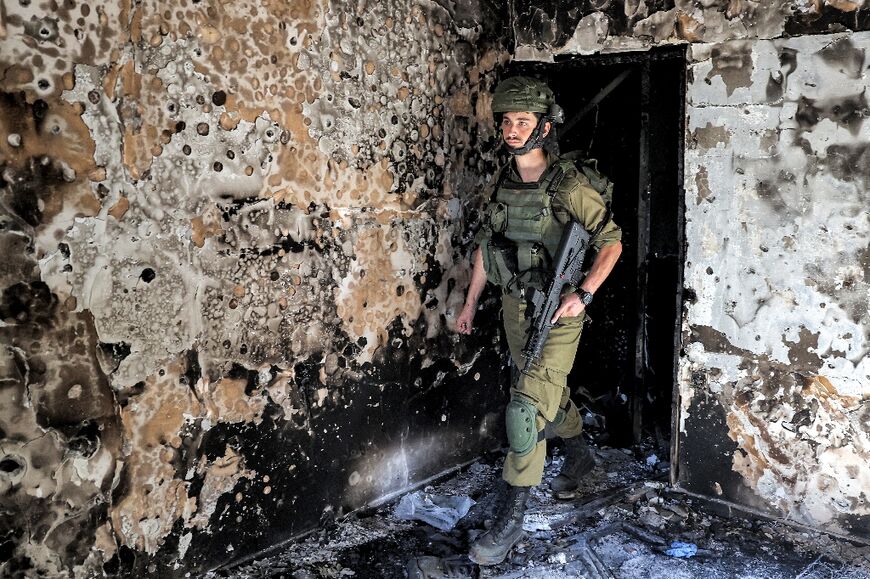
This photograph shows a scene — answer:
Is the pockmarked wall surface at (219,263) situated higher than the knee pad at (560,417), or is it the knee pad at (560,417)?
the pockmarked wall surface at (219,263)

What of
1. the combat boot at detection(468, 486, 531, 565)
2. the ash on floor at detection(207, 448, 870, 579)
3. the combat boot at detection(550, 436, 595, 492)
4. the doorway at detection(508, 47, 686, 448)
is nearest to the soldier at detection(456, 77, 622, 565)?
the combat boot at detection(468, 486, 531, 565)

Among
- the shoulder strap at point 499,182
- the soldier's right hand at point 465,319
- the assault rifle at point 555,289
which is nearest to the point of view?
the assault rifle at point 555,289

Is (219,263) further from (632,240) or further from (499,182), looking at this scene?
(632,240)

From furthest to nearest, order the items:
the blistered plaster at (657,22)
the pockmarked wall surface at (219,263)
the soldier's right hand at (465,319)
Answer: the soldier's right hand at (465,319) < the blistered plaster at (657,22) < the pockmarked wall surface at (219,263)

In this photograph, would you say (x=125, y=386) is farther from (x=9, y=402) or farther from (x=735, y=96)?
Result: (x=735, y=96)

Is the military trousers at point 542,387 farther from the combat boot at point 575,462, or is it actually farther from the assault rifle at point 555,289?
the combat boot at point 575,462

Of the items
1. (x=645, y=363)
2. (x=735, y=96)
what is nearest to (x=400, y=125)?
(x=735, y=96)

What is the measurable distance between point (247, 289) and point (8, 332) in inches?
28.1

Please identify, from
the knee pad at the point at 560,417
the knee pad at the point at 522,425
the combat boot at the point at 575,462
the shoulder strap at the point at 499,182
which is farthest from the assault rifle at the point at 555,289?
the combat boot at the point at 575,462

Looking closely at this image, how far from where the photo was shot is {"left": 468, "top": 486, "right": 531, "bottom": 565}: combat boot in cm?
243

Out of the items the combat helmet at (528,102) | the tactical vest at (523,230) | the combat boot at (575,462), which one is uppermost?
the combat helmet at (528,102)

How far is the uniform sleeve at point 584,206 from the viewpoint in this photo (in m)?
2.51

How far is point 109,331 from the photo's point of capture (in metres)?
1.94

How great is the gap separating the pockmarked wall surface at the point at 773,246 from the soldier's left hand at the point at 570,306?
23.3 inches
